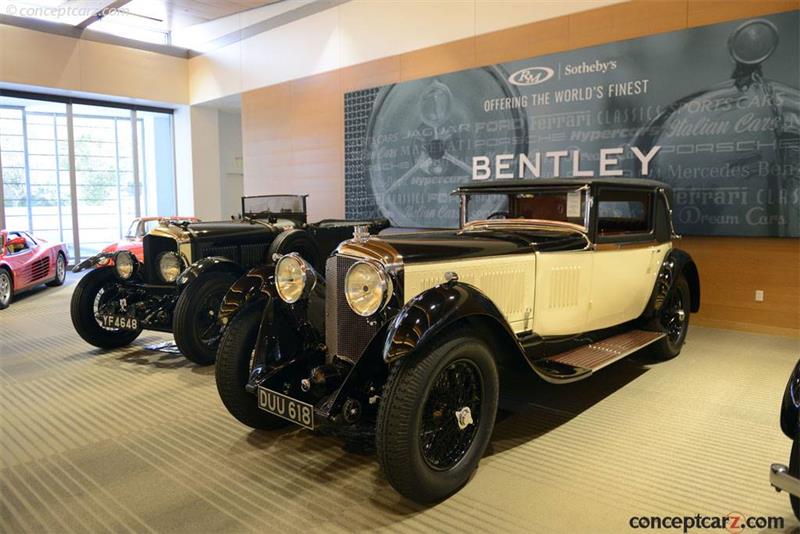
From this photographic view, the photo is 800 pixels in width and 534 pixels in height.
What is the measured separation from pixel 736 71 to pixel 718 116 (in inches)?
16.0

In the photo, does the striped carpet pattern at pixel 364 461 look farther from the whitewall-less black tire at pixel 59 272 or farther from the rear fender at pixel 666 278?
the whitewall-less black tire at pixel 59 272

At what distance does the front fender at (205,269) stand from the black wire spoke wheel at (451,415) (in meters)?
2.54

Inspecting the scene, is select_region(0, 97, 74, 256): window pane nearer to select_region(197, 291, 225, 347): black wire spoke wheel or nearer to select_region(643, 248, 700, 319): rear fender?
select_region(197, 291, 225, 347): black wire spoke wheel

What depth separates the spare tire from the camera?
550 cm

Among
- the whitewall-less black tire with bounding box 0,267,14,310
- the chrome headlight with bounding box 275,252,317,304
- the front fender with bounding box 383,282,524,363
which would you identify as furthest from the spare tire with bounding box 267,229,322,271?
the whitewall-less black tire with bounding box 0,267,14,310

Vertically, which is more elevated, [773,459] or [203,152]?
[203,152]

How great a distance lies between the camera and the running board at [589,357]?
281 centimetres

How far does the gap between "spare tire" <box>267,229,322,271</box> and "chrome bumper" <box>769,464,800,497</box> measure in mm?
4329

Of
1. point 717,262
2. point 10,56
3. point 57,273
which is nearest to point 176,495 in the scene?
point 717,262

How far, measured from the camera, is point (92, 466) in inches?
102

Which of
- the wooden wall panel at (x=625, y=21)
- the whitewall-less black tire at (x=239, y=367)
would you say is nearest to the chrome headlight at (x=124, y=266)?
the whitewall-less black tire at (x=239, y=367)

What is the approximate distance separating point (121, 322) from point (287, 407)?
8.71 feet

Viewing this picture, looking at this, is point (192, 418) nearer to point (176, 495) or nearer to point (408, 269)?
point (176, 495)

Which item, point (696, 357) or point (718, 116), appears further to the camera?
point (718, 116)
